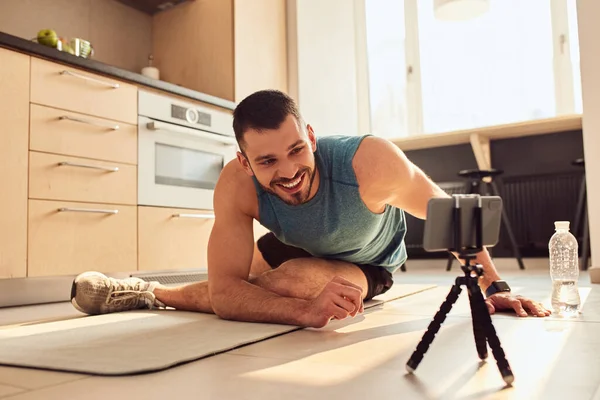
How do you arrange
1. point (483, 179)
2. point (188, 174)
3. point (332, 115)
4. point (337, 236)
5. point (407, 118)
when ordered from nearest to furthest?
point (337, 236) → point (188, 174) → point (483, 179) → point (332, 115) → point (407, 118)

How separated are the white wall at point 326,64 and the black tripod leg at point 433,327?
3261mm

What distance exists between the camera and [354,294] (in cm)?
125

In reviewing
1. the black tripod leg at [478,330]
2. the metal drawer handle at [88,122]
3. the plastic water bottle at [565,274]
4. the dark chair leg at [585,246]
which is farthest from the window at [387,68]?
the black tripod leg at [478,330]

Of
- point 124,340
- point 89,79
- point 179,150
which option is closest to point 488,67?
point 179,150

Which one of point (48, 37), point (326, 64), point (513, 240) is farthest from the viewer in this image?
point (326, 64)

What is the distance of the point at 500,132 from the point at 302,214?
2957mm

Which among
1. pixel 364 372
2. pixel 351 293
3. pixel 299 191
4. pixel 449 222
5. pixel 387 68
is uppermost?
pixel 387 68

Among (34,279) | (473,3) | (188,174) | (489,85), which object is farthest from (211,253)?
(489,85)

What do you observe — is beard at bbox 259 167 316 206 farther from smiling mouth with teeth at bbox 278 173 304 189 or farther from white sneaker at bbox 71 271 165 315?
white sneaker at bbox 71 271 165 315

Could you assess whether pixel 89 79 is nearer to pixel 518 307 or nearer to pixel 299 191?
pixel 299 191

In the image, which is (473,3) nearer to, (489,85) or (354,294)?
(489,85)

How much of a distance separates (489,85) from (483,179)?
0.97 metres

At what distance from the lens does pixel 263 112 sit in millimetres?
1383

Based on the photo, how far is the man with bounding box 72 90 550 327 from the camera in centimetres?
138
